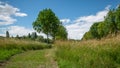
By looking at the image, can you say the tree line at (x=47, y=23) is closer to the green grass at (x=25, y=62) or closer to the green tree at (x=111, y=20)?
the green tree at (x=111, y=20)

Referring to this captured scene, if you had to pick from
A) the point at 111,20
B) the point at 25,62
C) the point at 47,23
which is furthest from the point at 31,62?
the point at 111,20

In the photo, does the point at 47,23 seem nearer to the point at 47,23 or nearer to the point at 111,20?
the point at 47,23

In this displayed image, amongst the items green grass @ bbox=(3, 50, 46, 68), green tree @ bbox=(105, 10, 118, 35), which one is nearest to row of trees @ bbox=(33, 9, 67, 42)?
green tree @ bbox=(105, 10, 118, 35)

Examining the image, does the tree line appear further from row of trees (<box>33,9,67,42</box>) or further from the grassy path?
the grassy path

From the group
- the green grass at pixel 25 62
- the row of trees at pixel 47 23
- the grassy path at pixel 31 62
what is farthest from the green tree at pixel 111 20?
the green grass at pixel 25 62

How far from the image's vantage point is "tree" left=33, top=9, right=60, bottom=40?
2239 inches

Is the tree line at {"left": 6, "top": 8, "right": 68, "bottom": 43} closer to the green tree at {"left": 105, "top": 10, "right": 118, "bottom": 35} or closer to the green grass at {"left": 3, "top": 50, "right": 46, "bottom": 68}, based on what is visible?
the green tree at {"left": 105, "top": 10, "right": 118, "bottom": 35}

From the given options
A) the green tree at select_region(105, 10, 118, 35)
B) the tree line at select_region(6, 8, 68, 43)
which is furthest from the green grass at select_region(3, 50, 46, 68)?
the green tree at select_region(105, 10, 118, 35)

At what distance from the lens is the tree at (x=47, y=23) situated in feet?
187

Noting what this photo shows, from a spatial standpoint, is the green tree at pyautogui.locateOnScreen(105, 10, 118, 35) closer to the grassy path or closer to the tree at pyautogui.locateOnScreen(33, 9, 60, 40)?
the tree at pyautogui.locateOnScreen(33, 9, 60, 40)

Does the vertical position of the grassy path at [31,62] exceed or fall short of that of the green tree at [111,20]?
it falls short

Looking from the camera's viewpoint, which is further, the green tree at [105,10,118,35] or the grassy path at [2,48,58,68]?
the green tree at [105,10,118,35]

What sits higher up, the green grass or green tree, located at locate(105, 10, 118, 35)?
green tree, located at locate(105, 10, 118, 35)

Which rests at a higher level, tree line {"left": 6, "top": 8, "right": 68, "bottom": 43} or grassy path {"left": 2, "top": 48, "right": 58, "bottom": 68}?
tree line {"left": 6, "top": 8, "right": 68, "bottom": 43}
